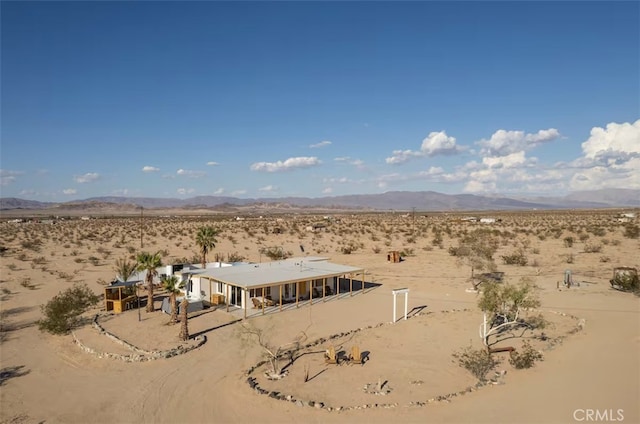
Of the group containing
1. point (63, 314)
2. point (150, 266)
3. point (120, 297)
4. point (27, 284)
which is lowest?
point (27, 284)

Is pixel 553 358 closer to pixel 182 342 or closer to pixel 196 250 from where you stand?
pixel 182 342

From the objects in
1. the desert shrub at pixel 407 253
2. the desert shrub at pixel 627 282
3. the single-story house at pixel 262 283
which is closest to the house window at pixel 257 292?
the single-story house at pixel 262 283

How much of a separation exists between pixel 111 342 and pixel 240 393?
8076 millimetres

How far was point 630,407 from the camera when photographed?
1210 centimetres

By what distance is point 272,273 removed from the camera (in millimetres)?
25531

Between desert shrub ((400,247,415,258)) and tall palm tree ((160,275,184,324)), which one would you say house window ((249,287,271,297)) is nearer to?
tall palm tree ((160,275,184,324))

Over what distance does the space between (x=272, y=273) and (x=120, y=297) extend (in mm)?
8132

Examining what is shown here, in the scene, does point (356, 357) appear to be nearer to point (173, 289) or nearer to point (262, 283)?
point (262, 283)

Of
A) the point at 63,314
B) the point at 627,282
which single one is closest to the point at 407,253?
the point at 627,282

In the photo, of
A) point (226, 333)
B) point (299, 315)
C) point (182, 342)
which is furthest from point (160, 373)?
point (299, 315)

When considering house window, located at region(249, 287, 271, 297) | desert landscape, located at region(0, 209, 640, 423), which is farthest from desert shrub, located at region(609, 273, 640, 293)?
house window, located at region(249, 287, 271, 297)

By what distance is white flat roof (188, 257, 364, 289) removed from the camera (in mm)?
23091

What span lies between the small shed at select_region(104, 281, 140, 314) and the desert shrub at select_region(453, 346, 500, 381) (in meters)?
17.0

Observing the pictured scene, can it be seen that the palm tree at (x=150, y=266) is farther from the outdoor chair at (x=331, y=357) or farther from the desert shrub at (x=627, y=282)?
the desert shrub at (x=627, y=282)
